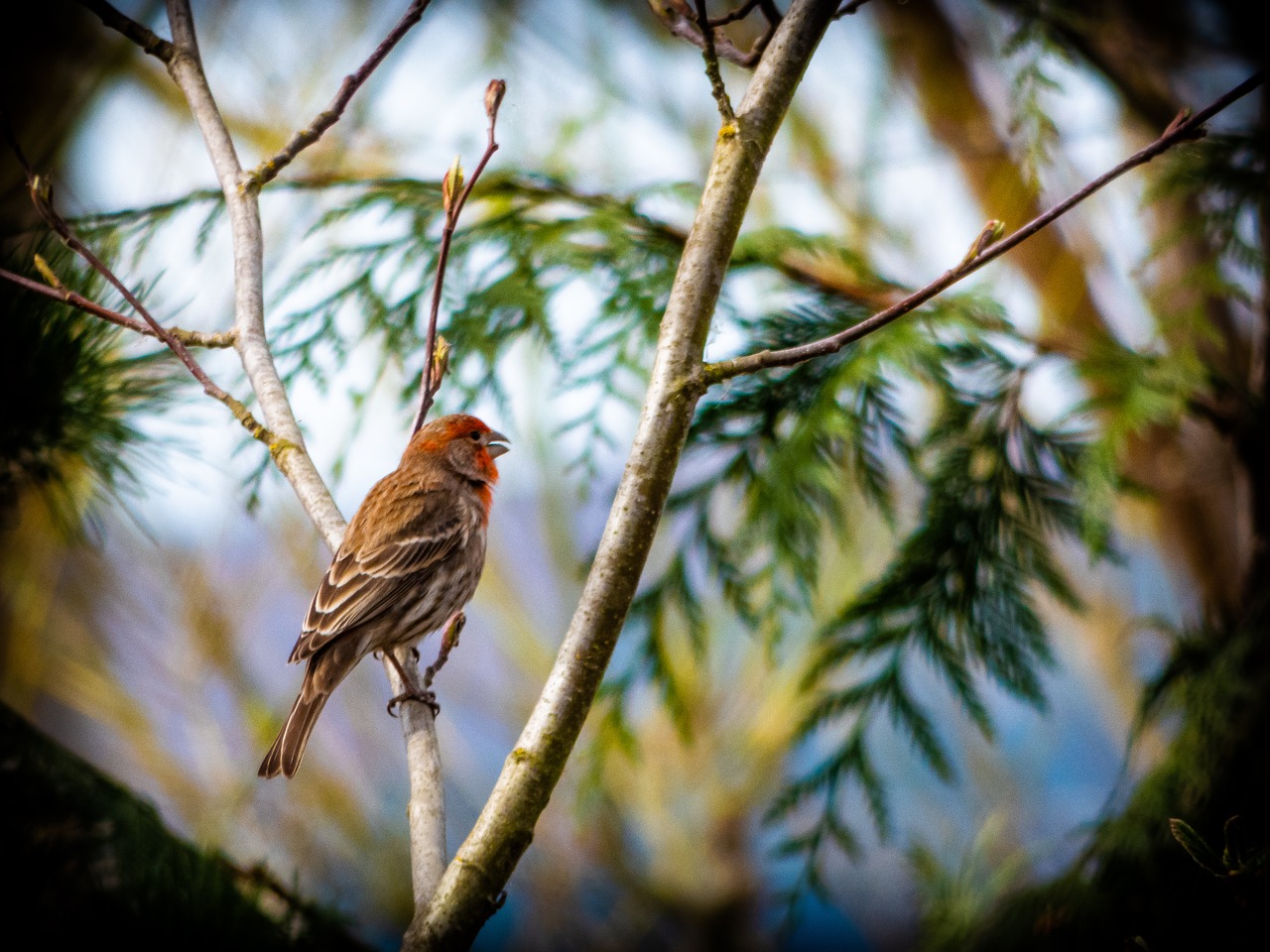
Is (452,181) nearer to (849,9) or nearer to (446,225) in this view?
(446,225)

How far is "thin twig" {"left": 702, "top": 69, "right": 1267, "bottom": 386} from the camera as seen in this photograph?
1281 millimetres

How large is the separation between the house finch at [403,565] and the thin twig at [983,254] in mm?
924

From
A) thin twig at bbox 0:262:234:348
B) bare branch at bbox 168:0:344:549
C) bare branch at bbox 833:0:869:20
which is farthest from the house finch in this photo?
bare branch at bbox 833:0:869:20

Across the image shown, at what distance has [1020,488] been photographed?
2660 millimetres

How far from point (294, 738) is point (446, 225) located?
1.17 meters

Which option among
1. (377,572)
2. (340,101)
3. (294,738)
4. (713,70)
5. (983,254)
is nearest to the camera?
(983,254)

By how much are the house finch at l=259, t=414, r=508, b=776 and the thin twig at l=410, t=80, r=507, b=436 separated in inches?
12.0

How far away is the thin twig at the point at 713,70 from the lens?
152 cm

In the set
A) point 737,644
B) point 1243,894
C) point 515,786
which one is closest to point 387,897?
point 737,644

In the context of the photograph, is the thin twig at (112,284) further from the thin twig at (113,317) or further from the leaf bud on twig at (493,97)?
the leaf bud on twig at (493,97)

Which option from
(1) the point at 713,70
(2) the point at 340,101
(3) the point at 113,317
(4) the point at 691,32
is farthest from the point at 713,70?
(3) the point at 113,317

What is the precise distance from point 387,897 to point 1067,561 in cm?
337

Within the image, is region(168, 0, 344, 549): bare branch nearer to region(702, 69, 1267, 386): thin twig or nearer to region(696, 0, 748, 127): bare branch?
Answer: region(702, 69, 1267, 386): thin twig

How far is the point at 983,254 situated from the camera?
52.9 inches
